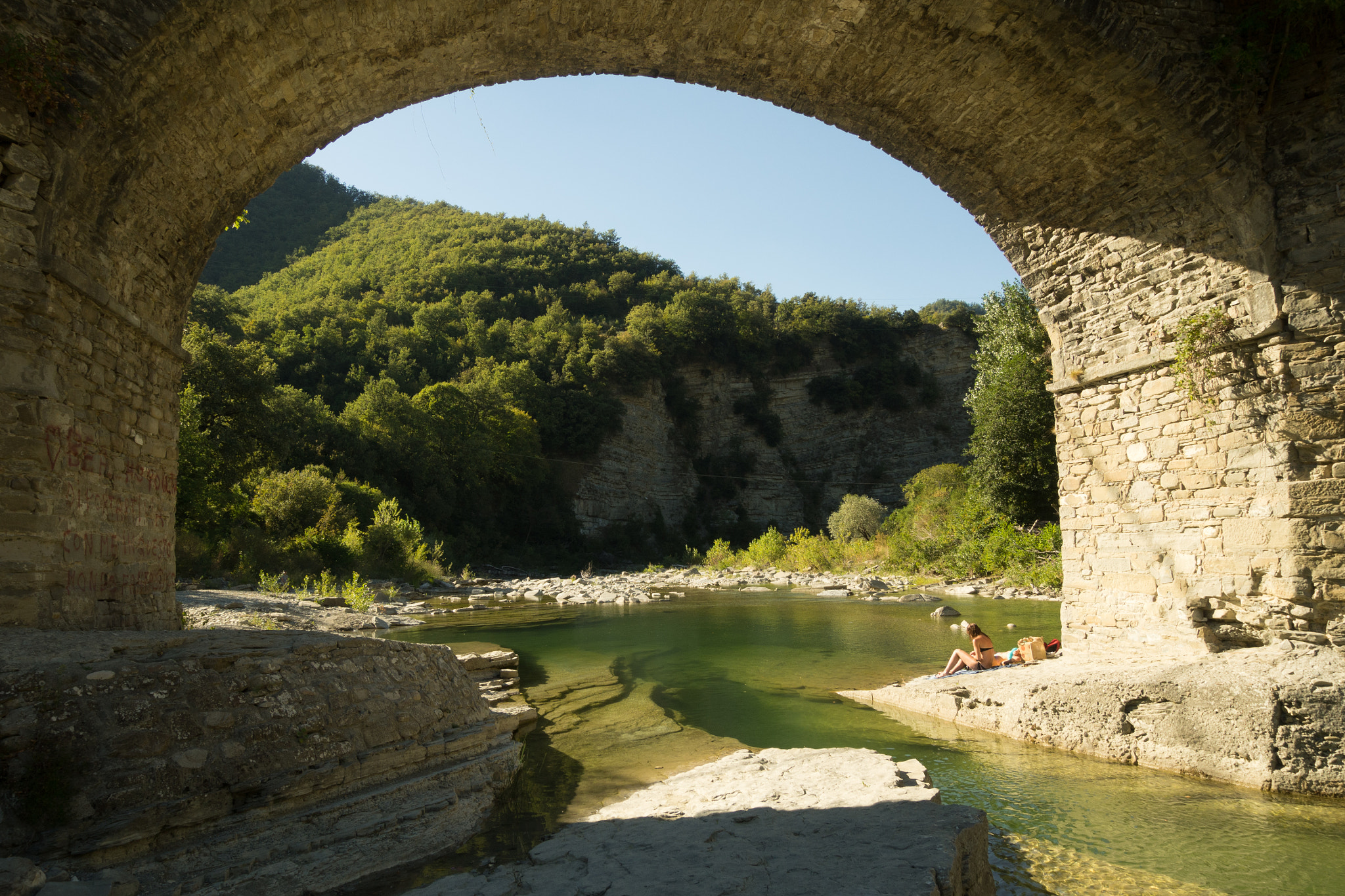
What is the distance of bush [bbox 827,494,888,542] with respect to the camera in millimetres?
29266

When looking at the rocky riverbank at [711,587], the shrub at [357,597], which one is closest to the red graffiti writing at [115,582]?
the shrub at [357,597]

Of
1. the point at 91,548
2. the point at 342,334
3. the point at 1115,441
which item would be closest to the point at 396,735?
the point at 91,548

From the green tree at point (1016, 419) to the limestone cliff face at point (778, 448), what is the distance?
21.4 metres

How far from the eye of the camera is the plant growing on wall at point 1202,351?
5.32 meters

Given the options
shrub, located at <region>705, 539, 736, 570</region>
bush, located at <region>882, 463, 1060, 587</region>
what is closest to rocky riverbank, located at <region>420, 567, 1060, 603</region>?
bush, located at <region>882, 463, 1060, 587</region>

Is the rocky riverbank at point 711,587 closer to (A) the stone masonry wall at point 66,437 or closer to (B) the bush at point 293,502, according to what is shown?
(B) the bush at point 293,502

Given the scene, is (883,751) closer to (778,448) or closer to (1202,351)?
(1202,351)

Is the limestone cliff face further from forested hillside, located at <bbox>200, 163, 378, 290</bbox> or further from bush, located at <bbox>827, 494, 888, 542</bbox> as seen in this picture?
forested hillside, located at <bbox>200, 163, 378, 290</bbox>

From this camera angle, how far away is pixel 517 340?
40.2m

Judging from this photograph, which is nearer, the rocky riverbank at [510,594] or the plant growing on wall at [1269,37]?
the plant growing on wall at [1269,37]

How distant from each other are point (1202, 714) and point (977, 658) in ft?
8.43

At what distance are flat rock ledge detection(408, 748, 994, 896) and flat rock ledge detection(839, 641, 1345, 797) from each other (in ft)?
6.87

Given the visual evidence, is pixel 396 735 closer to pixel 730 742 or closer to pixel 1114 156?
pixel 730 742

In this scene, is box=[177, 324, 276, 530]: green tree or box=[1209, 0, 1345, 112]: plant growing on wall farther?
box=[177, 324, 276, 530]: green tree
